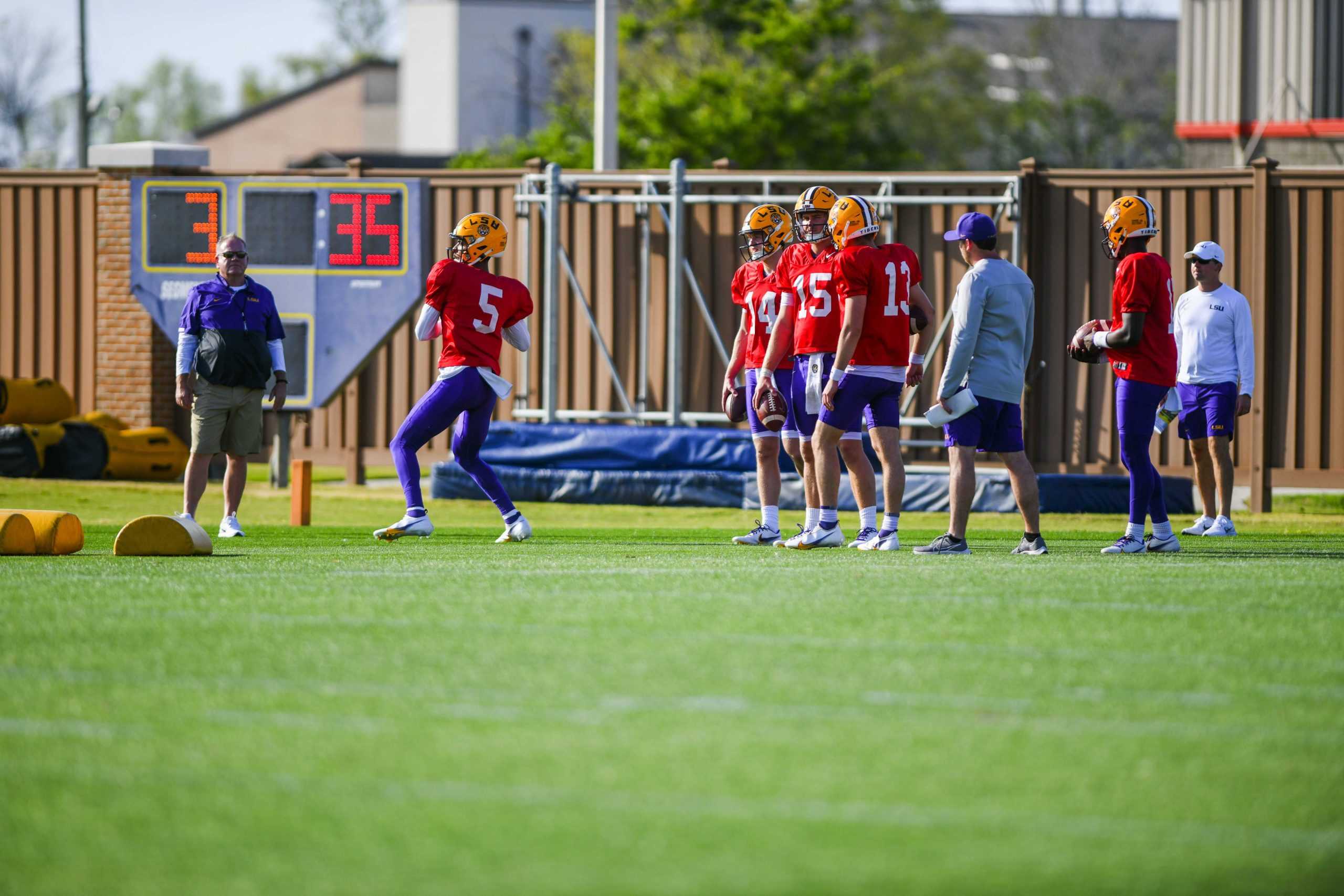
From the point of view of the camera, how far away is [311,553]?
33.8 feet

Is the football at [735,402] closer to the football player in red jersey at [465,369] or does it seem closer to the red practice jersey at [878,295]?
the football player in red jersey at [465,369]

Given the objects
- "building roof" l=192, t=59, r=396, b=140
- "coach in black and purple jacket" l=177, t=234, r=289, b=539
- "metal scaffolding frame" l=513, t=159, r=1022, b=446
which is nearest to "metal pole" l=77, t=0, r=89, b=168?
"metal scaffolding frame" l=513, t=159, r=1022, b=446

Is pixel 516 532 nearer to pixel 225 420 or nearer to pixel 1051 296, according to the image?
pixel 225 420

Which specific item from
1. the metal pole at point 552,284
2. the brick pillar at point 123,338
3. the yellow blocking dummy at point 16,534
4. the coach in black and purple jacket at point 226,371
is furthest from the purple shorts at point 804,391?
the brick pillar at point 123,338

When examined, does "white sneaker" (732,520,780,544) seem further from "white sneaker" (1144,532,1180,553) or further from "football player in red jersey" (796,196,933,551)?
"white sneaker" (1144,532,1180,553)

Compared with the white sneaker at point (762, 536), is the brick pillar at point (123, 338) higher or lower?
higher

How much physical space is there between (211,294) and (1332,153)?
59.2 ft

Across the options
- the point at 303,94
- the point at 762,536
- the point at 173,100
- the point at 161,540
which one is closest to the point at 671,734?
the point at 161,540

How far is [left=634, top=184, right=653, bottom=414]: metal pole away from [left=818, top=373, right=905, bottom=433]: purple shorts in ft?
A: 25.8

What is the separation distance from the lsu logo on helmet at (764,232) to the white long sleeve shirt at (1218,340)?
3292 mm

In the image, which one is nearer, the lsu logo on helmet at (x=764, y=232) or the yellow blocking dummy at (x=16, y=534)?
the yellow blocking dummy at (x=16, y=534)

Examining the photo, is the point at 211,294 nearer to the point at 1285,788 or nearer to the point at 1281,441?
the point at 1285,788

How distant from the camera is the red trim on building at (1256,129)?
2420cm

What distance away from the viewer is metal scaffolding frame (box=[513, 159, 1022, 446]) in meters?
16.9
